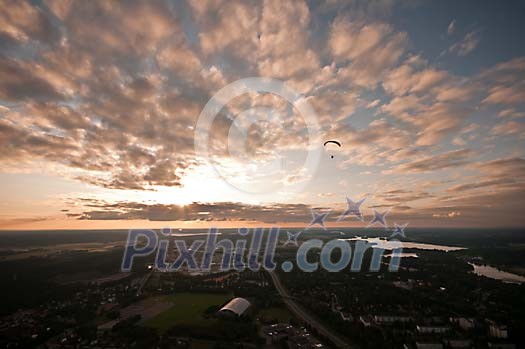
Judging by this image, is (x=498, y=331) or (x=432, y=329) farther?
(x=432, y=329)

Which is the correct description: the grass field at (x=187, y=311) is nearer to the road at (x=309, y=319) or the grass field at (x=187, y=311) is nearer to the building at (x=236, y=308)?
Answer: the building at (x=236, y=308)

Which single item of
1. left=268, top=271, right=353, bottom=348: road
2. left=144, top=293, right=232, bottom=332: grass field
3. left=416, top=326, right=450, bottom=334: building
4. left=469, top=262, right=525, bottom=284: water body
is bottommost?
left=144, top=293, right=232, bottom=332: grass field

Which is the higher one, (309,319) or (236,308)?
(236,308)

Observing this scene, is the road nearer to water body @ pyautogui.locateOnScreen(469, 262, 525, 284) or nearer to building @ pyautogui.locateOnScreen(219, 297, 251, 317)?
building @ pyautogui.locateOnScreen(219, 297, 251, 317)

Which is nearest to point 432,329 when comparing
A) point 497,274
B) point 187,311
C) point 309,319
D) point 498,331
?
point 498,331

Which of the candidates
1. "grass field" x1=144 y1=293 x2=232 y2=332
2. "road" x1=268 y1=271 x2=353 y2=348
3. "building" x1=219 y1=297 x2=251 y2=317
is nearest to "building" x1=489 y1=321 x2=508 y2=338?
"road" x1=268 y1=271 x2=353 y2=348

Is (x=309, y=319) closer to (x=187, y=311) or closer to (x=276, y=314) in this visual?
(x=276, y=314)

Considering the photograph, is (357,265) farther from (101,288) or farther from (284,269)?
(101,288)
